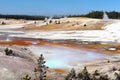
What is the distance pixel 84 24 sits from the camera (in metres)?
83.6

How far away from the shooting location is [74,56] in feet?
132

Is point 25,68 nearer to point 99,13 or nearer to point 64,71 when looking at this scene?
point 64,71

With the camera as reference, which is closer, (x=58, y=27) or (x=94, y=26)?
(x=94, y=26)

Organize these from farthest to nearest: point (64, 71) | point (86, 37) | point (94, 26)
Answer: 1. point (94, 26)
2. point (86, 37)
3. point (64, 71)

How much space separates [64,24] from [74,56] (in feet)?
165

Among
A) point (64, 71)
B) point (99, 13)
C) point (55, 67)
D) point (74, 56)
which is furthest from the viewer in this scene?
point (99, 13)

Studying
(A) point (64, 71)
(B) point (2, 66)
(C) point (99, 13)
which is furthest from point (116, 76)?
(C) point (99, 13)

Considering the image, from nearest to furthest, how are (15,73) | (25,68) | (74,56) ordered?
(15,73) < (25,68) < (74,56)

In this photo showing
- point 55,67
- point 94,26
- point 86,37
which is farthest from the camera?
point 94,26

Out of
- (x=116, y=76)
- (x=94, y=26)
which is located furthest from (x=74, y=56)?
(x=94, y=26)

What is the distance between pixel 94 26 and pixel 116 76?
5487 centimetres

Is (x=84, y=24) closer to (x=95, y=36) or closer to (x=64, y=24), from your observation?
(x=64, y=24)

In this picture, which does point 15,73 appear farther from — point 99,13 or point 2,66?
point 99,13

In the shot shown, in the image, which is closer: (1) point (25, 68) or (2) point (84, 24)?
(1) point (25, 68)
